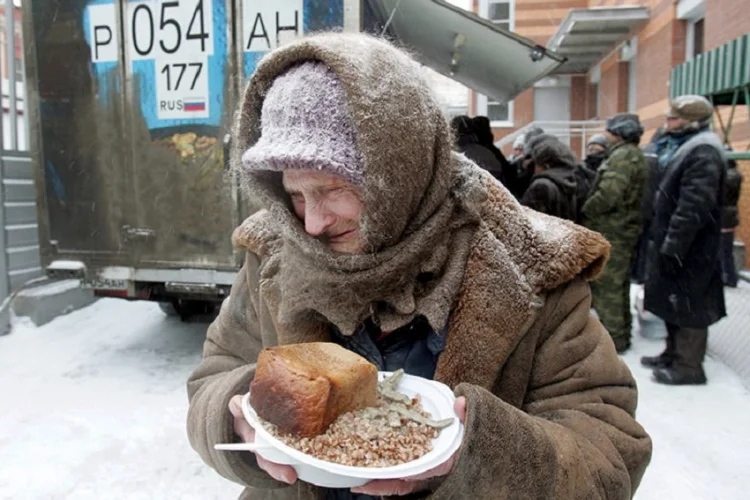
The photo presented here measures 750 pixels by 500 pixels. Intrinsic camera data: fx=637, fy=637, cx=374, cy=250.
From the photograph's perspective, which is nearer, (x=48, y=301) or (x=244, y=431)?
(x=244, y=431)

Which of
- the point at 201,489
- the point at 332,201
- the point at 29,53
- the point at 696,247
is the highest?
the point at 29,53

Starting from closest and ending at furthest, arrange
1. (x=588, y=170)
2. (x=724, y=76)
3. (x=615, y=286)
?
(x=615, y=286)
(x=588, y=170)
(x=724, y=76)

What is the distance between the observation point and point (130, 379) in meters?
5.25

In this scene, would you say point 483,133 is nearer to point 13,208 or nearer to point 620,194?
point 620,194

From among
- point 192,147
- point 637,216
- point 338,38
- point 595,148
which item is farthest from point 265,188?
point 595,148

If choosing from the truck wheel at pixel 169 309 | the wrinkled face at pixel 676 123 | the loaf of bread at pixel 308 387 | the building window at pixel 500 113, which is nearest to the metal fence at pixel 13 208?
the truck wheel at pixel 169 309

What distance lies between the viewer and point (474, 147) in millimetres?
5742

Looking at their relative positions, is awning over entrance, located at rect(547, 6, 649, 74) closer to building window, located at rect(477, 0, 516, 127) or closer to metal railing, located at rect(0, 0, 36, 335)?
building window, located at rect(477, 0, 516, 127)

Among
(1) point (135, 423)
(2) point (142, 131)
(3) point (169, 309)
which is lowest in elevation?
(1) point (135, 423)

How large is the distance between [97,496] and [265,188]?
2735mm

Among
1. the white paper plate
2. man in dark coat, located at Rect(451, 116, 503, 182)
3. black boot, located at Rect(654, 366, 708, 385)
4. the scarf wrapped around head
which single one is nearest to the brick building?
man in dark coat, located at Rect(451, 116, 503, 182)

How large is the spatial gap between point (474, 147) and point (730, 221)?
4300 mm

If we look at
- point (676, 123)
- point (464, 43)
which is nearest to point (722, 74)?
point (676, 123)

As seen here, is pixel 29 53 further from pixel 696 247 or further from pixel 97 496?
pixel 696 247
